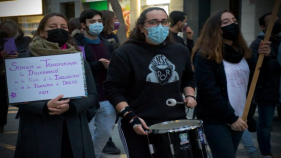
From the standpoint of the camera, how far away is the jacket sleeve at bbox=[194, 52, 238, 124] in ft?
11.5

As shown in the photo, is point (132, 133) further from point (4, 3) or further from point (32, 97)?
point (4, 3)

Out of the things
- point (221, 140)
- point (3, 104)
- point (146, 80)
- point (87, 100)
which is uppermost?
point (146, 80)

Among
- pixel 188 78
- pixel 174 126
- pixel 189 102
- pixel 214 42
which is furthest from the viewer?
pixel 214 42

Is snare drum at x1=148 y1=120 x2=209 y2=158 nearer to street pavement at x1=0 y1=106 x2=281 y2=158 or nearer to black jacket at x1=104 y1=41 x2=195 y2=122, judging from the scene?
black jacket at x1=104 y1=41 x2=195 y2=122

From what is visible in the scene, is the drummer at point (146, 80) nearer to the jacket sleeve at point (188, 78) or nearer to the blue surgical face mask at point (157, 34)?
the blue surgical face mask at point (157, 34)

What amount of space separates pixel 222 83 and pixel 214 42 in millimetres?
393

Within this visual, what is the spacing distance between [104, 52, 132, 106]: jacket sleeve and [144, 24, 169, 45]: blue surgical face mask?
0.90ft

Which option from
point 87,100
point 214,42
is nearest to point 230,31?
point 214,42

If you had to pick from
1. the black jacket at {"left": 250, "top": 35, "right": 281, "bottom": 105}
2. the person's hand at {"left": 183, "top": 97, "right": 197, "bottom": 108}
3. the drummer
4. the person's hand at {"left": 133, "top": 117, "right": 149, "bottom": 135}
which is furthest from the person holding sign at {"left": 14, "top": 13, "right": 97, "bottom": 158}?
the black jacket at {"left": 250, "top": 35, "right": 281, "bottom": 105}

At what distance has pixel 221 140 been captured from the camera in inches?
142

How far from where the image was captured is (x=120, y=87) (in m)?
3.36

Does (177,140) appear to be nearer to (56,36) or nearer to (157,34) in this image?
(157,34)

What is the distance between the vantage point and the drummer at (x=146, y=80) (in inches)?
128

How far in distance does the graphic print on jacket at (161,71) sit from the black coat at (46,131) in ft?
1.86
